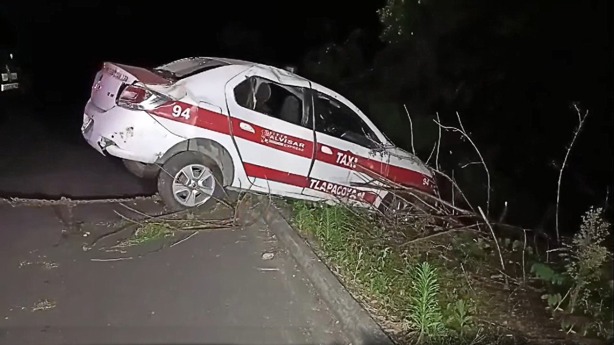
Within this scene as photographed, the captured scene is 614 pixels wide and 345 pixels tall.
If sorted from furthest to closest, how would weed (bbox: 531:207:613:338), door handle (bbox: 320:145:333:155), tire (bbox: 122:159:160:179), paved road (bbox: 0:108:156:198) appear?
paved road (bbox: 0:108:156:198) < tire (bbox: 122:159:160:179) < door handle (bbox: 320:145:333:155) < weed (bbox: 531:207:613:338)

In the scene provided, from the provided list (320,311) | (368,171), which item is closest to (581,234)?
(320,311)

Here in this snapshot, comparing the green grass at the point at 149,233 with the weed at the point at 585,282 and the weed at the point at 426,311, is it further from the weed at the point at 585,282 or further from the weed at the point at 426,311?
the weed at the point at 585,282

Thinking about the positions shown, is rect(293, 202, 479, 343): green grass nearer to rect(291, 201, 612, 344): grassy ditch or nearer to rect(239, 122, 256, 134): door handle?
rect(291, 201, 612, 344): grassy ditch

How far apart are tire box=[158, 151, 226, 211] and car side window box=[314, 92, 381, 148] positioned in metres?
1.32

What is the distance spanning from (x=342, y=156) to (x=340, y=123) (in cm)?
40

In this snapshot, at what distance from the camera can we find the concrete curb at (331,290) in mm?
5160

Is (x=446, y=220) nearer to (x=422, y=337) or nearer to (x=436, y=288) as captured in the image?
(x=436, y=288)

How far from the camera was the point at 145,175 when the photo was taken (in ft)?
29.3

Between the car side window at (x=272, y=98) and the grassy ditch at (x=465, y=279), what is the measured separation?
1.29 meters

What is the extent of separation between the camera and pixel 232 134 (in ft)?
26.5

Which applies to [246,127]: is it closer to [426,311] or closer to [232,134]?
[232,134]

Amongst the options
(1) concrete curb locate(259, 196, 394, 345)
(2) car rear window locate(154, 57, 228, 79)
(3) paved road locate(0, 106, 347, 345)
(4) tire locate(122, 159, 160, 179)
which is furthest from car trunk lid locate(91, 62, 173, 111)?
(1) concrete curb locate(259, 196, 394, 345)

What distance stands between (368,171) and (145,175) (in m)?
2.68

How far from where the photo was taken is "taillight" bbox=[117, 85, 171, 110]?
7820 mm
